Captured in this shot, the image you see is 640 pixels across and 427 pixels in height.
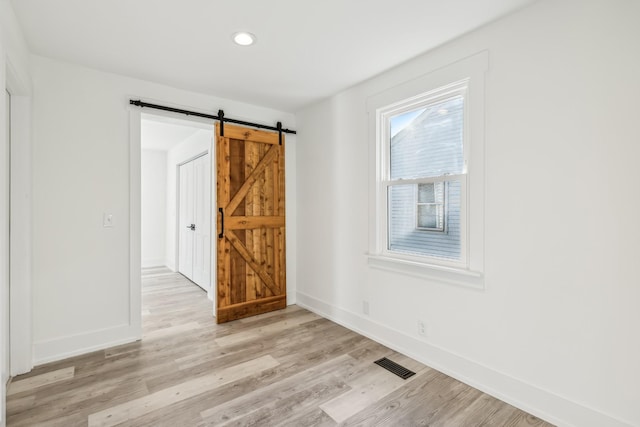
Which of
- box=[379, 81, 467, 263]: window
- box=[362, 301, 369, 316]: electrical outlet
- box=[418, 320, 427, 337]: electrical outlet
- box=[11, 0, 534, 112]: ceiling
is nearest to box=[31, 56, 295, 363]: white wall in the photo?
box=[11, 0, 534, 112]: ceiling

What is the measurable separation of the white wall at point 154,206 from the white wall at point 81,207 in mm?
4100

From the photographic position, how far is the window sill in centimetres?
231

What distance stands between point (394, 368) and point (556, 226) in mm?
1554

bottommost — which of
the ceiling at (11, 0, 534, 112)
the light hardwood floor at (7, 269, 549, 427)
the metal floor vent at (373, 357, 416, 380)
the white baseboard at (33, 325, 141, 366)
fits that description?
the light hardwood floor at (7, 269, 549, 427)

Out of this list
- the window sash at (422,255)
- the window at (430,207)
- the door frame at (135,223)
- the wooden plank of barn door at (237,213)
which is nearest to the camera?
the window sash at (422,255)

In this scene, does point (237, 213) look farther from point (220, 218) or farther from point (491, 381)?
point (491, 381)

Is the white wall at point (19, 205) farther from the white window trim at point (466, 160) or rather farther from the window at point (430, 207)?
the window at point (430, 207)

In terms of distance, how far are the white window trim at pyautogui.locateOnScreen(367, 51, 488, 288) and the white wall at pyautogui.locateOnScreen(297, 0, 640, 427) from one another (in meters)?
0.07

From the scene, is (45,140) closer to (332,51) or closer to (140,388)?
(140,388)

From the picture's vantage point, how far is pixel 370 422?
6.30 feet

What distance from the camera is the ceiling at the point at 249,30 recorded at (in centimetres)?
201

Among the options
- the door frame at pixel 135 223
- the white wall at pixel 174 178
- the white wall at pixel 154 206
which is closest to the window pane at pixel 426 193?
the door frame at pixel 135 223

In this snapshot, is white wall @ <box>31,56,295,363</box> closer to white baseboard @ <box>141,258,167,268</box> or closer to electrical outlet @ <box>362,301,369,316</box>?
electrical outlet @ <box>362,301,369,316</box>

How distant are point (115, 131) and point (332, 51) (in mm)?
2134
